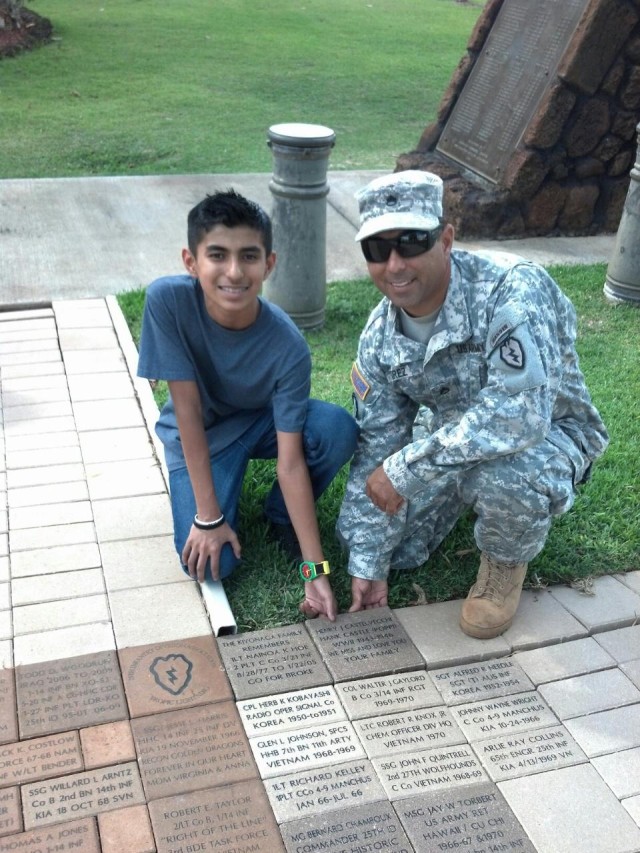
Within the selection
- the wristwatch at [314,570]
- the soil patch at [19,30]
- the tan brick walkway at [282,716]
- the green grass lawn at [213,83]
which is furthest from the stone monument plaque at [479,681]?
the soil patch at [19,30]

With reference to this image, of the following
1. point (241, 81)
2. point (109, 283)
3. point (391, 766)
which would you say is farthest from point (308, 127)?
point (241, 81)

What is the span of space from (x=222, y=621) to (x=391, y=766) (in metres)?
0.65

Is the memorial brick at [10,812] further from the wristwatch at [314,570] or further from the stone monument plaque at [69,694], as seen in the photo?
the wristwatch at [314,570]

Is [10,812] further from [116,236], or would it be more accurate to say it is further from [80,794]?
[116,236]

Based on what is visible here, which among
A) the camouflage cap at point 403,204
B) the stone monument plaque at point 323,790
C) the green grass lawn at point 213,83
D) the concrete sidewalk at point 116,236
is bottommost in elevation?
the green grass lawn at point 213,83

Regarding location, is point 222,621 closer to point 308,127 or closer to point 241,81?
point 308,127

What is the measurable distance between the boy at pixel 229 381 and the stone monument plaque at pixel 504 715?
1.66ft

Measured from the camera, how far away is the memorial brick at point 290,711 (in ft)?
7.59

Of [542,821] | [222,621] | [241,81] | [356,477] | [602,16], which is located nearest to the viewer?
[542,821]

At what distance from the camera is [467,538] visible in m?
3.10

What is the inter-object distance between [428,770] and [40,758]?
92 centimetres

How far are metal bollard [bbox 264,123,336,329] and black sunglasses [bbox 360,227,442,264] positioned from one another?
222cm

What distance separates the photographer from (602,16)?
5719 mm

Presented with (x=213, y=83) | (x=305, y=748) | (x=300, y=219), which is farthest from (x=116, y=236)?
(x=213, y=83)
